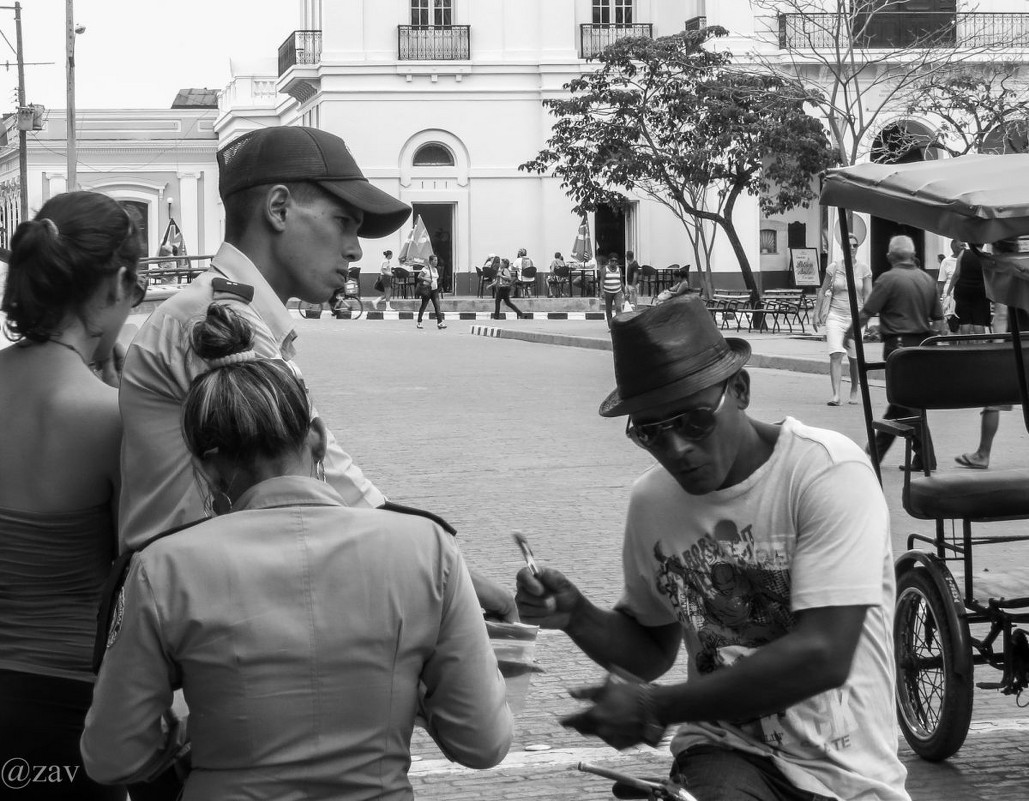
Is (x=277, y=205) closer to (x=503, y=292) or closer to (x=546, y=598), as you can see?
(x=546, y=598)

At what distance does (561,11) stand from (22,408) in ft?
151

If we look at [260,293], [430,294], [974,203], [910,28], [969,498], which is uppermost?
[910,28]

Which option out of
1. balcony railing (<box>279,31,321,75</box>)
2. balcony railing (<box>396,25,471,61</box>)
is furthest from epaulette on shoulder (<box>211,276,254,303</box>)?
balcony railing (<box>279,31,321,75</box>)

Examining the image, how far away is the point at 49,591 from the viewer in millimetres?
2885

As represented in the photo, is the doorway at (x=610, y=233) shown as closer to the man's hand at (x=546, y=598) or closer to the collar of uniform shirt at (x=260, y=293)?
the collar of uniform shirt at (x=260, y=293)

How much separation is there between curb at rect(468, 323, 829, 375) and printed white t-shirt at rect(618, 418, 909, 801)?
14.2 m

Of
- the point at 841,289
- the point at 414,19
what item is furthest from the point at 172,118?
the point at 841,289

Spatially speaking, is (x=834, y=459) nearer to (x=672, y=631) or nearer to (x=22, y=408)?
(x=672, y=631)

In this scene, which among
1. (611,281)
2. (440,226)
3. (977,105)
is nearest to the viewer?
(977,105)

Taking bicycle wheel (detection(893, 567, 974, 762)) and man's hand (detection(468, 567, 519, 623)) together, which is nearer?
man's hand (detection(468, 567, 519, 623))

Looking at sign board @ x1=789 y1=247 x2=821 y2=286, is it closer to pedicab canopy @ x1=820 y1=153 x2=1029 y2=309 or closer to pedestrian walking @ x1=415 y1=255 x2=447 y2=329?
pedestrian walking @ x1=415 y1=255 x2=447 y2=329

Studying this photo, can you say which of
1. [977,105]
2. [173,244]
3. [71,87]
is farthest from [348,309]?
[977,105]

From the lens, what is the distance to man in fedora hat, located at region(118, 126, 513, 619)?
2758 mm

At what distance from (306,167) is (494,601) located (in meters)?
0.91
